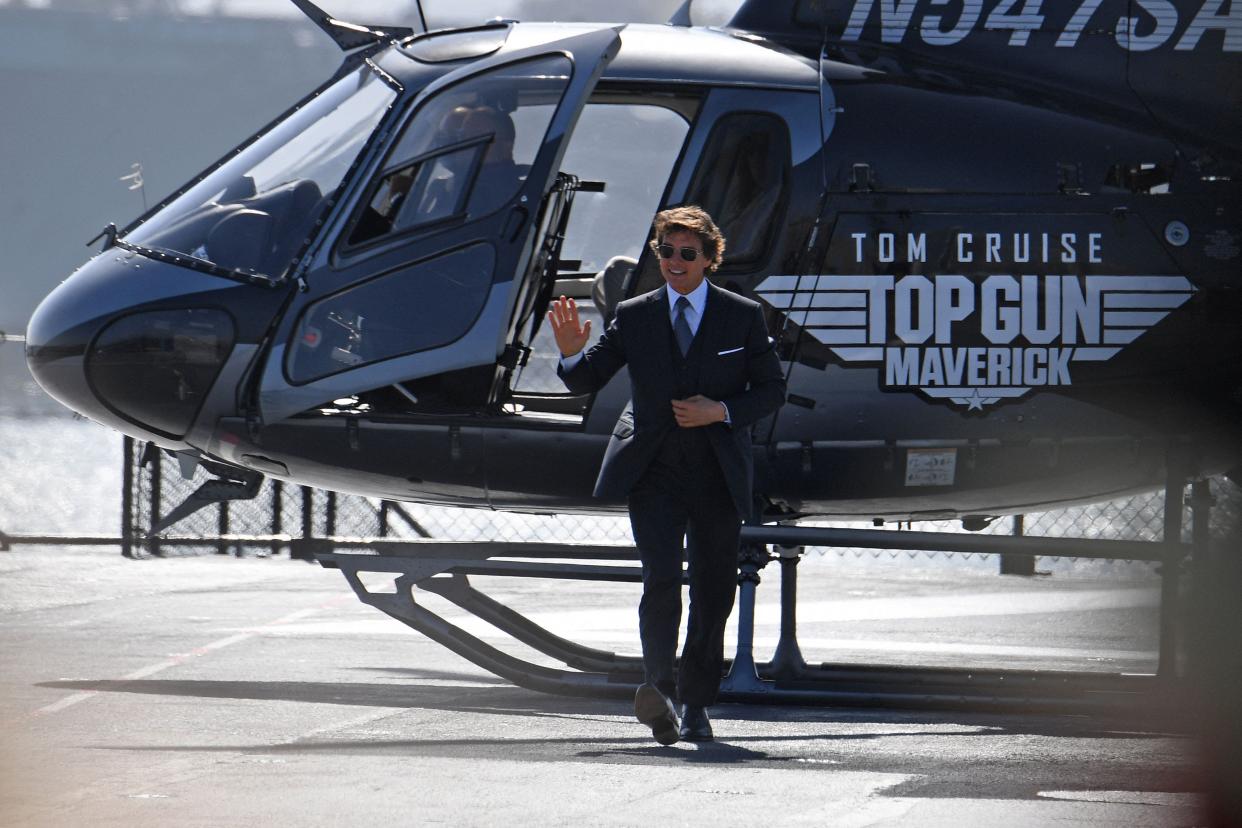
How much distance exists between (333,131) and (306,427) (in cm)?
133

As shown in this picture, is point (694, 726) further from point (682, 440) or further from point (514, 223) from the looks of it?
point (514, 223)

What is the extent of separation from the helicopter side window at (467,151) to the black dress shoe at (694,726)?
7.97ft

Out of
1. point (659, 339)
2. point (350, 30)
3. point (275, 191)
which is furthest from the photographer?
point (350, 30)

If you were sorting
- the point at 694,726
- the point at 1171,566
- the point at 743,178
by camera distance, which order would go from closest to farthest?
1. the point at 694,726
2. the point at 1171,566
3. the point at 743,178

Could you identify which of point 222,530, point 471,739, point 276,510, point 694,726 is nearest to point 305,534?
point 276,510

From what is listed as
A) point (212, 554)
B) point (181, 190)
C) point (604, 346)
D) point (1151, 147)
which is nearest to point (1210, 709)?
point (1151, 147)

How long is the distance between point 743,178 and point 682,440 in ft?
6.37

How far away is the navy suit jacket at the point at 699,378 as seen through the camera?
20.7 ft

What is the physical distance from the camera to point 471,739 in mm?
6598

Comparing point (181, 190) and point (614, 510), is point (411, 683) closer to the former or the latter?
point (614, 510)

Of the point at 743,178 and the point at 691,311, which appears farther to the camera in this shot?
the point at 743,178

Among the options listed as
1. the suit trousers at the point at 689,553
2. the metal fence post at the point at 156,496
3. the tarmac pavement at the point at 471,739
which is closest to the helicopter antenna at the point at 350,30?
the tarmac pavement at the point at 471,739

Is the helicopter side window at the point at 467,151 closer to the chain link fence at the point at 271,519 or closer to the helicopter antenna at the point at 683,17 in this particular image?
the helicopter antenna at the point at 683,17

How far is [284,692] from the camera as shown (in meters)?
7.88
